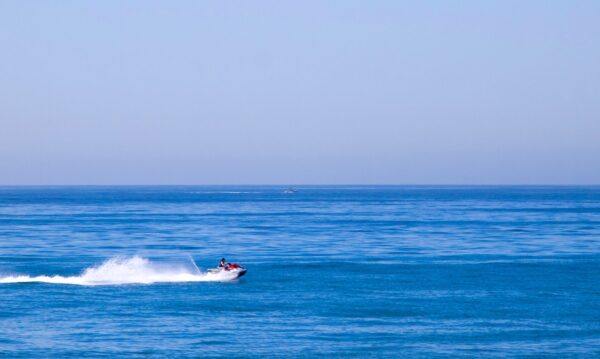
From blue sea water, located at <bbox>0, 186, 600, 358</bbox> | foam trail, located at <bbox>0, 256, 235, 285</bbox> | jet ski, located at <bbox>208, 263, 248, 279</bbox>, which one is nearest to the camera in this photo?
blue sea water, located at <bbox>0, 186, 600, 358</bbox>

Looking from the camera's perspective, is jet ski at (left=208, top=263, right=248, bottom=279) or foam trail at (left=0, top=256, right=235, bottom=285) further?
jet ski at (left=208, top=263, right=248, bottom=279)

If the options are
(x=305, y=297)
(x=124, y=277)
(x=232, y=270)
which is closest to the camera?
(x=305, y=297)

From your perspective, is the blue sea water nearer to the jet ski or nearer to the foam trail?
the foam trail

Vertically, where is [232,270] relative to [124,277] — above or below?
above

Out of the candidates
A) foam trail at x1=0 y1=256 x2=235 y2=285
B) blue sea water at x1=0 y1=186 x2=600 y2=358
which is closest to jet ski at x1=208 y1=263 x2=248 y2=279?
foam trail at x1=0 y1=256 x2=235 y2=285

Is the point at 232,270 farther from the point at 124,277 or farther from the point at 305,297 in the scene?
the point at 305,297

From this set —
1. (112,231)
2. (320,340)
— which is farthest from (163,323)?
(112,231)

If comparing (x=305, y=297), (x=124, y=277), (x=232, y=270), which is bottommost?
(x=305, y=297)

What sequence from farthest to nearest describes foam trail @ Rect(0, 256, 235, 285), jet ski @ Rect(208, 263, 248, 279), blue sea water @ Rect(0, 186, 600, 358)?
1. jet ski @ Rect(208, 263, 248, 279)
2. foam trail @ Rect(0, 256, 235, 285)
3. blue sea water @ Rect(0, 186, 600, 358)

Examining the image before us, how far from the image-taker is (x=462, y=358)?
1590 inches

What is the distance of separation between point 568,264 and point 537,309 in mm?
25160

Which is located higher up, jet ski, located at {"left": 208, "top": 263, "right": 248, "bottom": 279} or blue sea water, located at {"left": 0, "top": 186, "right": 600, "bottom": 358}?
jet ski, located at {"left": 208, "top": 263, "right": 248, "bottom": 279}

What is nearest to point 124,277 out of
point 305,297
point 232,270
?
point 232,270

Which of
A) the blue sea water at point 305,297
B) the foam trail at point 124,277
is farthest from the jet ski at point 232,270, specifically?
the blue sea water at point 305,297
